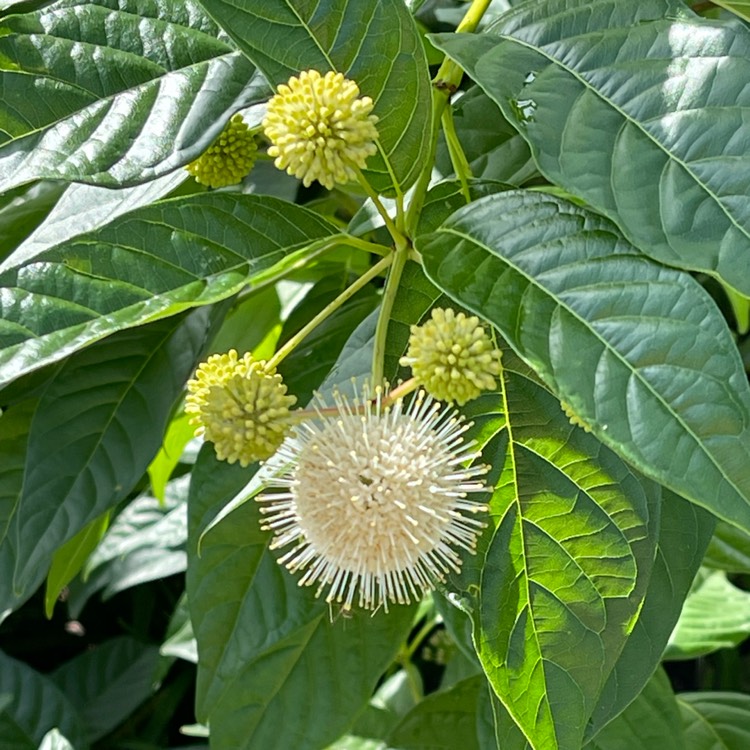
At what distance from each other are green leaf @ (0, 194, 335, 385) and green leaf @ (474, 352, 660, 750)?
0.62ft

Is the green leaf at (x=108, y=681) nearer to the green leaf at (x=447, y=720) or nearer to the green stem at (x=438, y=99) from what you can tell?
the green leaf at (x=447, y=720)

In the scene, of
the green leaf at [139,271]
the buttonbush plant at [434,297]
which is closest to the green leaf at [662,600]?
the buttonbush plant at [434,297]

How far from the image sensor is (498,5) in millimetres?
1000

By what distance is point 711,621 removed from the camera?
124 centimetres

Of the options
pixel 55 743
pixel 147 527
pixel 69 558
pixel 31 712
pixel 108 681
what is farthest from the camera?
pixel 108 681

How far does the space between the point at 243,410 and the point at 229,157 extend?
244mm

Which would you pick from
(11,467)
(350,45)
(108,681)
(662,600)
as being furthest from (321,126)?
(108,681)

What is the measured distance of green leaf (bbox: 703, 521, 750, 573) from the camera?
0.97 metres

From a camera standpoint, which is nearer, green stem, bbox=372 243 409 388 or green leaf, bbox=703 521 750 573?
green stem, bbox=372 243 409 388

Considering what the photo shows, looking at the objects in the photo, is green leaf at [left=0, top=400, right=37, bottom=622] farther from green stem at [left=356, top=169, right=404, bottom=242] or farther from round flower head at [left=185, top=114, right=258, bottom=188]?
green stem at [left=356, top=169, right=404, bottom=242]

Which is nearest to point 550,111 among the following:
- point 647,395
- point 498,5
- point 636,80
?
point 636,80

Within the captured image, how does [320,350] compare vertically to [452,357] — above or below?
below

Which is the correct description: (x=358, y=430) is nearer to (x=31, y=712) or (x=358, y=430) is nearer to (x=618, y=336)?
(x=618, y=336)

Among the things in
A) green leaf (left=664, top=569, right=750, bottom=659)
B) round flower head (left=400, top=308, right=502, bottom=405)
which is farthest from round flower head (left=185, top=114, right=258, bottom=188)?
green leaf (left=664, top=569, right=750, bottom=659)
